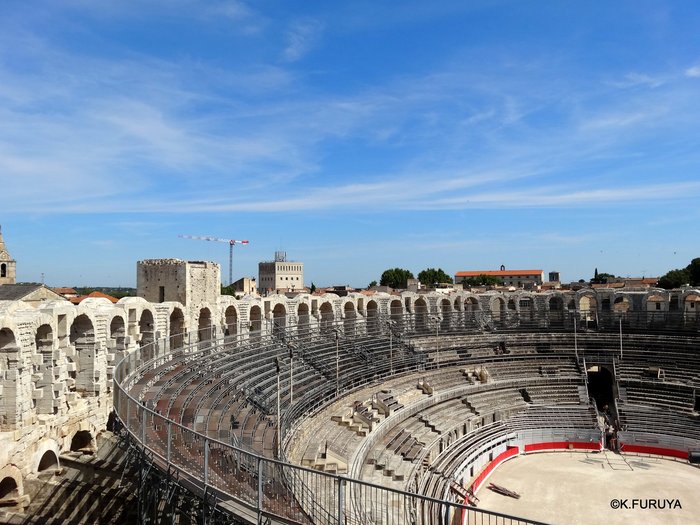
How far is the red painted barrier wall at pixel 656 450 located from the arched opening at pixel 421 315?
14.4 m

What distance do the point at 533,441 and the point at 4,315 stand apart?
77.6 ft

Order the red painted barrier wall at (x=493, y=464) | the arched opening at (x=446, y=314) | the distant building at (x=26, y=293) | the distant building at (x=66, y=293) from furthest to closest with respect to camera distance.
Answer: the distant building at (x=66, y=293) < the arched opening at (x=446, y=314) < the distant building at (x=26, y=293) < the red painted barrier wall at (x=493, y=464)

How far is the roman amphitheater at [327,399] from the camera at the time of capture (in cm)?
996

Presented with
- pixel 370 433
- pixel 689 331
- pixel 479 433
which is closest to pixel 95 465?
pixel 370 433

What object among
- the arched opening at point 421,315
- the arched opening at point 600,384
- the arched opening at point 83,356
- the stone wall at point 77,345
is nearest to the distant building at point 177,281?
the stone wall at point 77,345

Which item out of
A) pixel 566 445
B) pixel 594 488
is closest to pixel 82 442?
Result: pixel 594 488

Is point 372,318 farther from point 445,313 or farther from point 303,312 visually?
point 445,313

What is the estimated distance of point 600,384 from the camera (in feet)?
116

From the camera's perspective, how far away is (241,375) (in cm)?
1925

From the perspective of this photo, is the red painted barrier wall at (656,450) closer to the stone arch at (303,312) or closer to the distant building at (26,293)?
the stone arch at (303,312)

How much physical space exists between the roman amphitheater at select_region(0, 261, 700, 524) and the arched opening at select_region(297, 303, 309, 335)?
13 cm

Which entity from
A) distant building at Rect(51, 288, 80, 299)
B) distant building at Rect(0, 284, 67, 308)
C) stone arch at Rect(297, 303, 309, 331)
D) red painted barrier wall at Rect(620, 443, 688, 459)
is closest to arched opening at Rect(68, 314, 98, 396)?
distant building at Rect(0, 284, 67, 308)

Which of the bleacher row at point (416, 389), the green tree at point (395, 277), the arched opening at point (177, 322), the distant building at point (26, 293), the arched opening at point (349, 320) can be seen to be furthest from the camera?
the green tree at point (395, 277)

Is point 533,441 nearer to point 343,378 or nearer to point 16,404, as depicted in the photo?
point 343,378
